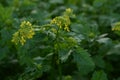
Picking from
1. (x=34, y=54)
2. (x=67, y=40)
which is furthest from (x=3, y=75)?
(x=67, y=40)

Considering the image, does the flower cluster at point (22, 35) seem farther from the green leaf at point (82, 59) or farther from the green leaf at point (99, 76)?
the green leaf at point (99, 76)

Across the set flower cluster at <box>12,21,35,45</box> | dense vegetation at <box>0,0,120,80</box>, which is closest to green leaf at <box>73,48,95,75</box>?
dense vegetation at <box>0,0,120,80</box>

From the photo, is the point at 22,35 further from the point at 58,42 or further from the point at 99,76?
the point at 99,76

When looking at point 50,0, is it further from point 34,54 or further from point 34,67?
point 34,67

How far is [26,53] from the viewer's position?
2.04 metres

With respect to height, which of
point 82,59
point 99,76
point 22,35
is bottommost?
point 99,76

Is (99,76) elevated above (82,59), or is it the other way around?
(82,59)

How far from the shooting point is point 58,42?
6.00 feet

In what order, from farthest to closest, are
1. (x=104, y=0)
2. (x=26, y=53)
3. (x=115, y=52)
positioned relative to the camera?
1. (x=104, y=0)
2. (x=115, y=52)
3. (x=26, y=53)

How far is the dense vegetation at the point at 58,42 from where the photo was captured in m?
1.81

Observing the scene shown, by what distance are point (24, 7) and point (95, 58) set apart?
2.42ft

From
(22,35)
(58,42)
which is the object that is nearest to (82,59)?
(58,42)

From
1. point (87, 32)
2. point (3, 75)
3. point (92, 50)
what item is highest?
point (87, 32)

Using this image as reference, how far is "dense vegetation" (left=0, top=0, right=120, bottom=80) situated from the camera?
1807 mm
